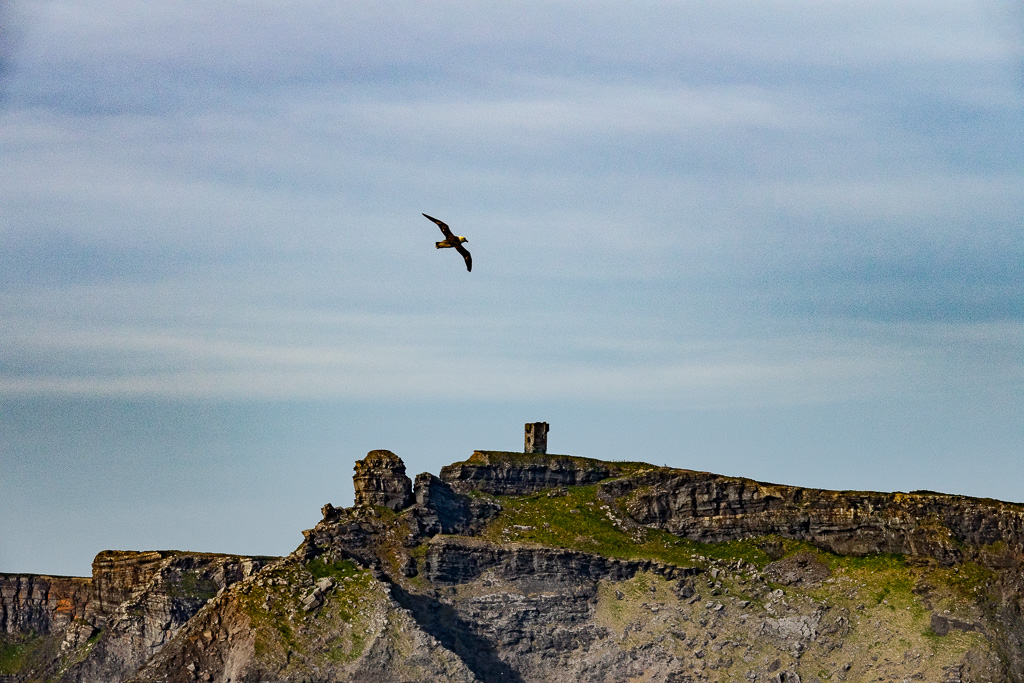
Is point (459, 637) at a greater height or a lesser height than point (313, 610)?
lesser

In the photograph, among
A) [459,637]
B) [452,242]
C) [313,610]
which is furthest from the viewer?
[459,637]

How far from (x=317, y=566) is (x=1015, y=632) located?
205ft

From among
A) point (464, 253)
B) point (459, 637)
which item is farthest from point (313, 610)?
point (464, 253)

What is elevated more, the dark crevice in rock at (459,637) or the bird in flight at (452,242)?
the bird in flight at (452,242)

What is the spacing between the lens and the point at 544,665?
656 ft

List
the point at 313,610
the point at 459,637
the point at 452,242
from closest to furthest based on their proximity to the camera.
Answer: the point at 452,242, the point at 313,610, the point at 459,637

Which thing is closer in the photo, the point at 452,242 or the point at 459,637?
the point at 452,242

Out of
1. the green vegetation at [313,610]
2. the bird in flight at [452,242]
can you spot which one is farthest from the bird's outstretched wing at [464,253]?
the green vegetation at [313,610]

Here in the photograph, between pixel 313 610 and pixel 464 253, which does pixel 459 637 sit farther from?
pixel 464 253

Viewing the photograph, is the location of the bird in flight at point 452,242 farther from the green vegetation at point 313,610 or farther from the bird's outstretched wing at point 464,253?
the green vegetation at point 313,610

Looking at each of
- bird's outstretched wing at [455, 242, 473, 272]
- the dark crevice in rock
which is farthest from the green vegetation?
bird's outstretched wing at [455, 242, 473, 272]

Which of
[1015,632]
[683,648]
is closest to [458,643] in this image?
[683,648]

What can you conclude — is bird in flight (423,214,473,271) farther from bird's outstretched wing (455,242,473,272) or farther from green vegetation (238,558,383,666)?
green vegetation (238,558,383,666)

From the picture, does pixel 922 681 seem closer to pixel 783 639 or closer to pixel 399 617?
pixel 783 639
